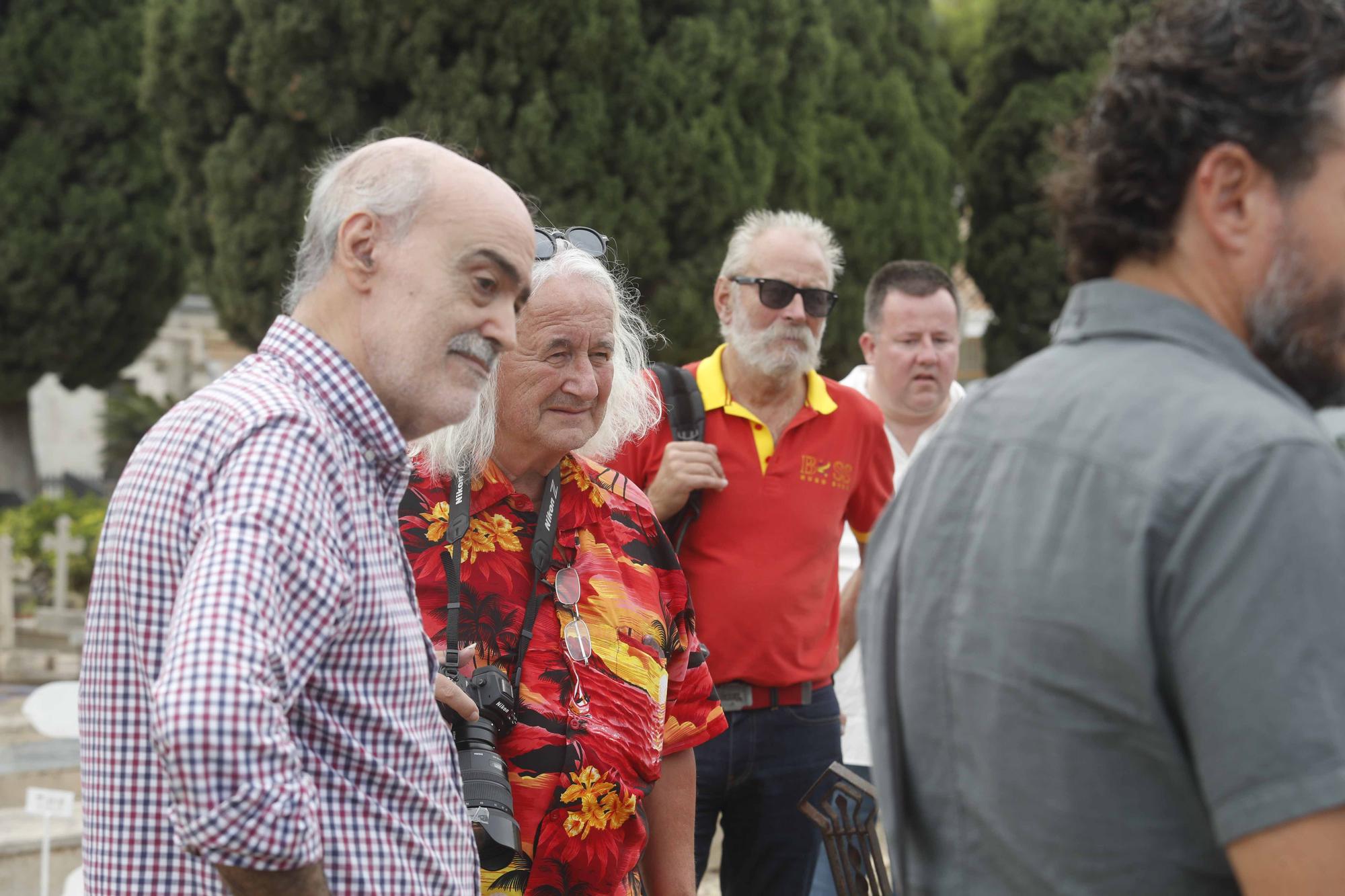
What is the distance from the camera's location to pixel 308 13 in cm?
1092

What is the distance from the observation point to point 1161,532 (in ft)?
3.86

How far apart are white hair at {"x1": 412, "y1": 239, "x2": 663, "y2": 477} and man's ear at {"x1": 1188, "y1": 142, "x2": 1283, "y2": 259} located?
1116 mm

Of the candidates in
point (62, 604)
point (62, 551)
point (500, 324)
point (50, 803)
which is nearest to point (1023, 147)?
point (62, 551)

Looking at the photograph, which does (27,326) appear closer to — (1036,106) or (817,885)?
(1036,106)

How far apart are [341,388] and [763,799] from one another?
2.40 m

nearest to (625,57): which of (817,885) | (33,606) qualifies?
(33,606)

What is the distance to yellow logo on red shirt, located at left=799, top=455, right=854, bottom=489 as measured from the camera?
13.2ft

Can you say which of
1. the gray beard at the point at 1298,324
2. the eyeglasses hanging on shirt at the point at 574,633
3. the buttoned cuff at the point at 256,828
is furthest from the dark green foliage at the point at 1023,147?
the buttoned cuff at the point at 256,828

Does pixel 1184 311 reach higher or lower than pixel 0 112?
lower

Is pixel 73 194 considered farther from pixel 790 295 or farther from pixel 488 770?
pixel 488 770

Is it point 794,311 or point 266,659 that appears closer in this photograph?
point 266,659

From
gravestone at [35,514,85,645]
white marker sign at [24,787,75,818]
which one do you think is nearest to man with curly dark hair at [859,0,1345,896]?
white marker sign at [24,787,75,818]

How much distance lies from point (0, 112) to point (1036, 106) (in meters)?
11.7

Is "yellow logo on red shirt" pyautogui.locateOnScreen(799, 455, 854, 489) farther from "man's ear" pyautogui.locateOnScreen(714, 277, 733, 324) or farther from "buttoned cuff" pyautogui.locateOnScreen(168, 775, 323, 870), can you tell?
"buttoned cuff" pyautogui.locateOnScreen(168, 775, 323, 870)
